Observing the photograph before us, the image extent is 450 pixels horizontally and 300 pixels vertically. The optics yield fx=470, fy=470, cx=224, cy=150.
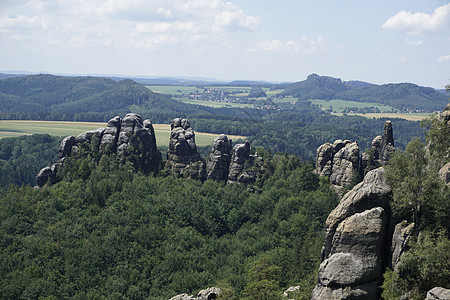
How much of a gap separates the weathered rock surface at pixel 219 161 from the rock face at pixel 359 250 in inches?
2658

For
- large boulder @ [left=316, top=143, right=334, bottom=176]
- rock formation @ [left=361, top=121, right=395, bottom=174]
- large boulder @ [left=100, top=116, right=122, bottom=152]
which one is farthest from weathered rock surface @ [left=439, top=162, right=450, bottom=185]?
large boulder @ [left=100, top=116, right=122, bottom=152]

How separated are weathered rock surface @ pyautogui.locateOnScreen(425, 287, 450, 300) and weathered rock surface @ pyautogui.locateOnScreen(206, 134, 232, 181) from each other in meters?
74.8

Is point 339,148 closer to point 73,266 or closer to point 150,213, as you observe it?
point 150,213

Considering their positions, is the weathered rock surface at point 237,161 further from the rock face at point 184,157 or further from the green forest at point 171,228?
the rock face at point 184,157

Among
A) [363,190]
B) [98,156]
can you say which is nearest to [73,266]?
[98,156]

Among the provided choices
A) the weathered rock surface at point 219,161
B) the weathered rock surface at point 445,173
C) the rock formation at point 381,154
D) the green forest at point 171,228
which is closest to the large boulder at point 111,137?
the green forest at point 171,228

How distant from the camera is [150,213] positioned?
286ft

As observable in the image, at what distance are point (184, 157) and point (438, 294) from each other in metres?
81.0

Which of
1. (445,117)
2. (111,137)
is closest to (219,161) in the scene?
(111,137)

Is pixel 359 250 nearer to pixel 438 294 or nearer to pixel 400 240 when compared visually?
→ pixel 400 240

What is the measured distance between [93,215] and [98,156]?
905 inches

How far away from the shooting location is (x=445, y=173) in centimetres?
4006

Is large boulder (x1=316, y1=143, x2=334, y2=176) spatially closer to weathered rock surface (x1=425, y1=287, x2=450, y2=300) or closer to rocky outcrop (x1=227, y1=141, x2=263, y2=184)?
rocky outcrop (x1=227, y1=141, x2=263, y2=184)

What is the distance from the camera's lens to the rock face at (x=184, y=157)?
4173 inches
